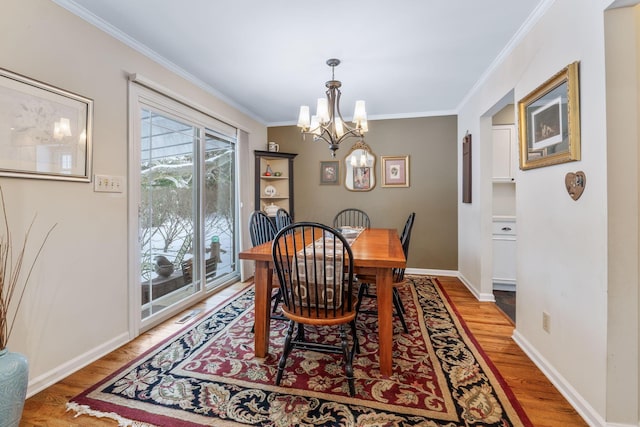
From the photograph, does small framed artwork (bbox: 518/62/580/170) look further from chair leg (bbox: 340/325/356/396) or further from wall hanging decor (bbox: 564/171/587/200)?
chair leg (bbox: 340/325/356/396)

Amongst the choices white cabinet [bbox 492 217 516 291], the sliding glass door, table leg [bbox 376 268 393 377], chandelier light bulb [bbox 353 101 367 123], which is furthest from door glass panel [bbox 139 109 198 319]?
white cabinet [bbox 492 217 516 291]

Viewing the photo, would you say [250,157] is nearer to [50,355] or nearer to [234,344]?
[234,344]

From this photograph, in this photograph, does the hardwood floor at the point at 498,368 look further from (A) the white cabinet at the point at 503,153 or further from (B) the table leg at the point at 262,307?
(A) the white cabinet at the point at 503,153

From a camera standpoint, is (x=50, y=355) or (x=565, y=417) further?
(x=50, y=355)

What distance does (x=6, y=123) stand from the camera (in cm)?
150

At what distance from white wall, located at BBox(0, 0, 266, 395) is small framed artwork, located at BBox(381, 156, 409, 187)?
3.19m

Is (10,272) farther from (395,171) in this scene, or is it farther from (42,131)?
(395,171)

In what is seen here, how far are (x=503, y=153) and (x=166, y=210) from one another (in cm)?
396

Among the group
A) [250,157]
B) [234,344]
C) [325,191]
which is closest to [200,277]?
[234,344]

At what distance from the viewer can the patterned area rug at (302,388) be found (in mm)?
1453

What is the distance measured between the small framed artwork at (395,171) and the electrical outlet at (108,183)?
3.31 m

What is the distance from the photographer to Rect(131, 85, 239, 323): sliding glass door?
252 cm

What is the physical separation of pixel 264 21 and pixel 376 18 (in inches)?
31.3

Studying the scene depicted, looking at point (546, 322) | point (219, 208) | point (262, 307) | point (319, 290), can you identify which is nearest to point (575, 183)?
point (546, 322)
